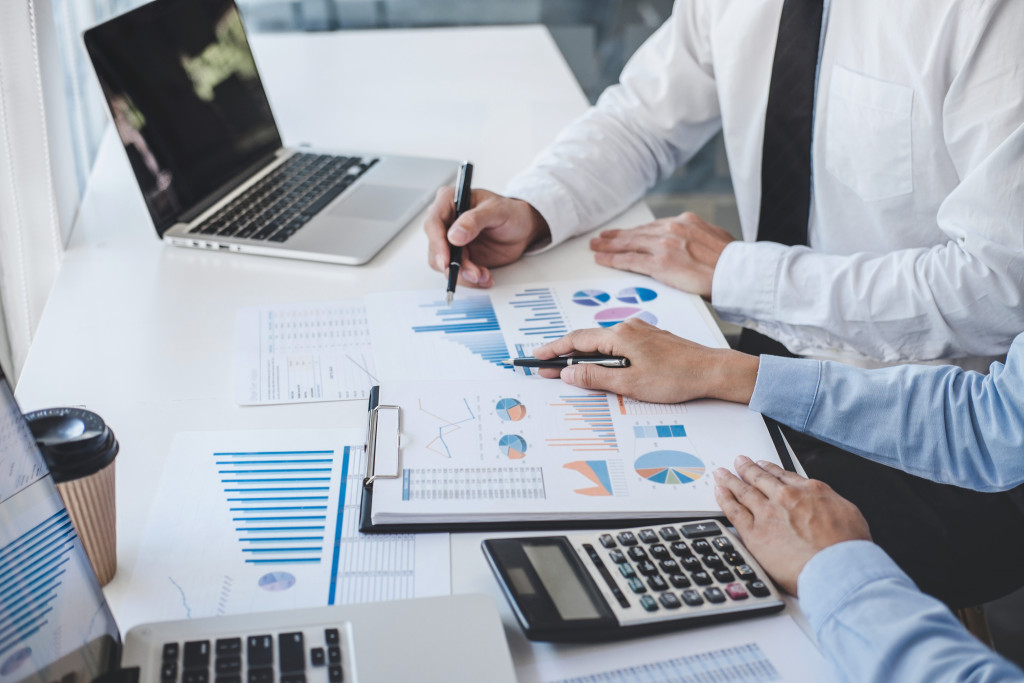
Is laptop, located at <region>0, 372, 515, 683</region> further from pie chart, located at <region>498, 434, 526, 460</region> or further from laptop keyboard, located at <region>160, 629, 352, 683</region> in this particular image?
pie chart, located at <region>498, 434, 526, 460</region>

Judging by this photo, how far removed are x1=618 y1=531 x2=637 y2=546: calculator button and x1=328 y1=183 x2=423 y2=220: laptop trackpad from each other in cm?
68

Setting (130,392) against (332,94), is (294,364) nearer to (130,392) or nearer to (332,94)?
(130,392)

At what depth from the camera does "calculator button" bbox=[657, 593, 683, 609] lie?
0.63 m

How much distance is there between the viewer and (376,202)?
1280mm

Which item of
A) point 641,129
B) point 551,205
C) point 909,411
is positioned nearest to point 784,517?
point 909,411

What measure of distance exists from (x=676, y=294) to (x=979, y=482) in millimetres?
394

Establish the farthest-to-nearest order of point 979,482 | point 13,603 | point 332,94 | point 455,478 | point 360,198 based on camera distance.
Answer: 1. point 332,94
2. point 360,198
3. point 979,482
4. point 455,478
5. point 13,603

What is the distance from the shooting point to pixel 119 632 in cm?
59

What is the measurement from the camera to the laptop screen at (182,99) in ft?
3.66

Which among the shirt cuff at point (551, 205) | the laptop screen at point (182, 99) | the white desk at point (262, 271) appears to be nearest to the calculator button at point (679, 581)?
the white desk at point (262, 271)

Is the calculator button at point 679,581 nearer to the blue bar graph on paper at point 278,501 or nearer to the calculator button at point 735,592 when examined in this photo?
the calculator button at point 735,592

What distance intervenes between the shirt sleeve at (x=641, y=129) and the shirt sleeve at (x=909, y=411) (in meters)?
0.45

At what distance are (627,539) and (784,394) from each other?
0.28 metres

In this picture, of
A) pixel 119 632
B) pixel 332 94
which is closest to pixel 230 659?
pixel 119 632
